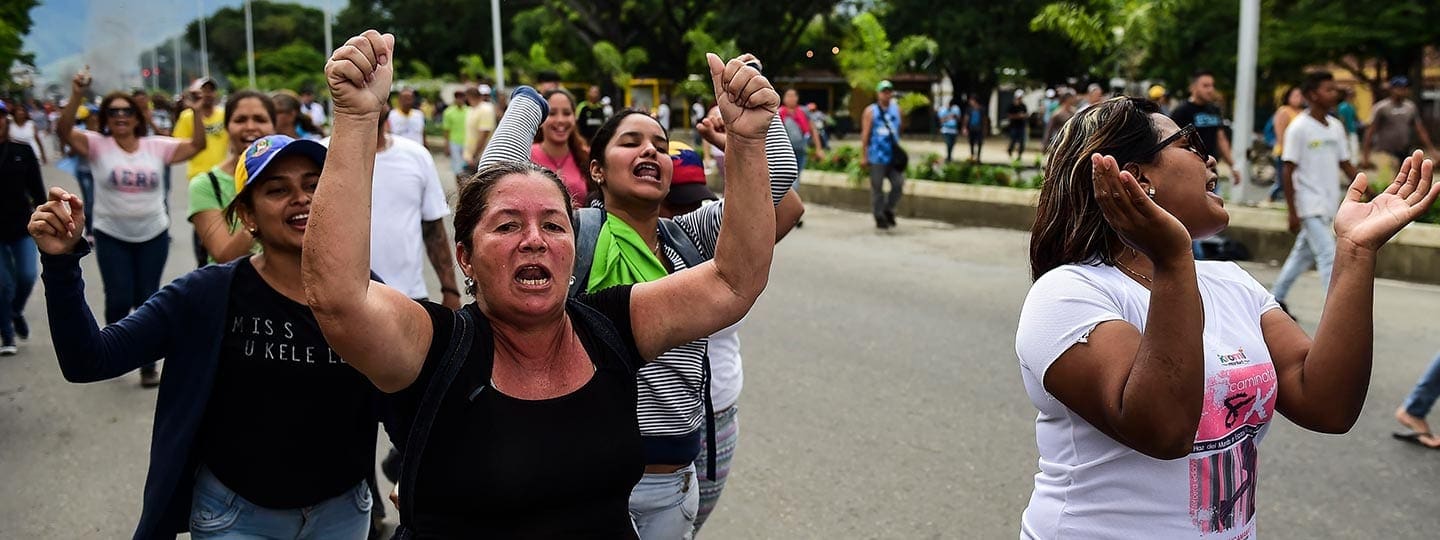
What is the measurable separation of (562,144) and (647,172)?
248 centimetres

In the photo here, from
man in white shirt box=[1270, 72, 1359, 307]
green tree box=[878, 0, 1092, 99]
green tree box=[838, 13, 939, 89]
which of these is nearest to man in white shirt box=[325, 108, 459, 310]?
man in white shirt box=[1270, 72, 1359, 307]

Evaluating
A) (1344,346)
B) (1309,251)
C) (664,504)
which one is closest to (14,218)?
(664,504)

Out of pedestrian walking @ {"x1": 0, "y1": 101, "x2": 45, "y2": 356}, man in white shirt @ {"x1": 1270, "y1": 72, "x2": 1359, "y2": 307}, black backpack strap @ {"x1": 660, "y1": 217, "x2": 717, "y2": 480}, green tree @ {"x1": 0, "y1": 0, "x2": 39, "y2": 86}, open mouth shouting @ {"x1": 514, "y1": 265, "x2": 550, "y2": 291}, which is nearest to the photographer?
open mouth shouting @ {"x1": 514, "y1": 265, "x2": 550, "y2": 291}

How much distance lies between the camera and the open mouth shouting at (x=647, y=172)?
328 cm

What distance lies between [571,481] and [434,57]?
226 ft

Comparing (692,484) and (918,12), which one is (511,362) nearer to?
(692,484)

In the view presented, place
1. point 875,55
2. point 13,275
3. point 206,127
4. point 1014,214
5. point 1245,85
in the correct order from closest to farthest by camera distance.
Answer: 1. point 13,275
2. point 206,127
3. point 1245,85
4. point 1014,214
5. point 875,55

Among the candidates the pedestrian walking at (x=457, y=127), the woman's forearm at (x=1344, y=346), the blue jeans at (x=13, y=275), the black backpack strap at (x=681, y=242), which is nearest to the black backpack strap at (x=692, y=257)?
→ the black backpack strap at (x=681, y=242)

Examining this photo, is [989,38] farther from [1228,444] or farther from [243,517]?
[1228,444]

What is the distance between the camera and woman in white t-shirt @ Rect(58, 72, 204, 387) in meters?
6.95

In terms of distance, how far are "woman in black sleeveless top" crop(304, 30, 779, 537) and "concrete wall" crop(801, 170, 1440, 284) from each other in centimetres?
620

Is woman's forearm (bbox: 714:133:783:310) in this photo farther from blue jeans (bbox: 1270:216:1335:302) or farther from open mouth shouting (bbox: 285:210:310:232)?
blue jeans (bbox: 1270:216:1335:302)

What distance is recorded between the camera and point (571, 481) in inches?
82.0

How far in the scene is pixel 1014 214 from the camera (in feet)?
44.8
